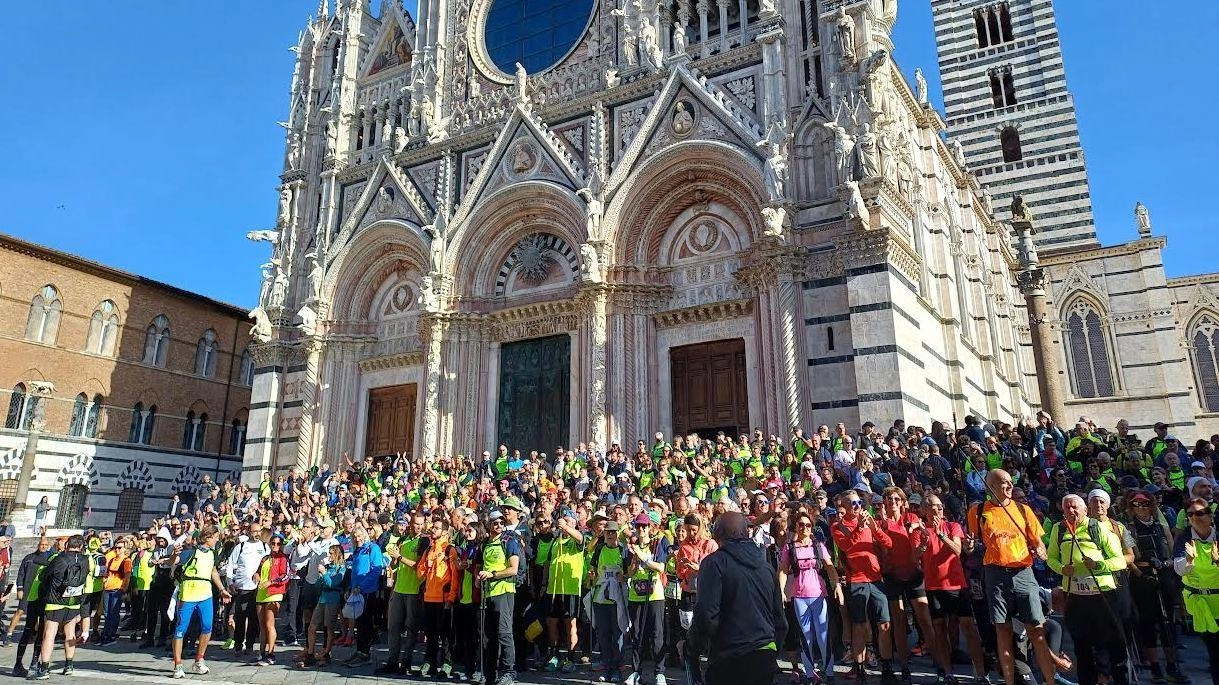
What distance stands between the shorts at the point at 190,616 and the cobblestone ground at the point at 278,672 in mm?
481

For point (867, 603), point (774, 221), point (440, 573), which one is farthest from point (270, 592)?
point (774, 221)

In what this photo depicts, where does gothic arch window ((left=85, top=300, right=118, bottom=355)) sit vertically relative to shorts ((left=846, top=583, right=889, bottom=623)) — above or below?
above

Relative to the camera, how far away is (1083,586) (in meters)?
6.29

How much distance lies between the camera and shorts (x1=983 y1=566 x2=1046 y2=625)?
6.32 metres

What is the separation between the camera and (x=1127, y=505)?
7.77 metres

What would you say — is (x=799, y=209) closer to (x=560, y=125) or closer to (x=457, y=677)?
(x=560, y=125)

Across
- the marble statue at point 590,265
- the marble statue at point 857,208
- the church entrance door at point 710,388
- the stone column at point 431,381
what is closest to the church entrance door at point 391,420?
the stone column at point 431,381

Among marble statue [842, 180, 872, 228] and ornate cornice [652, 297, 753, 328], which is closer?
marble statue [842, 180, 872, 228]

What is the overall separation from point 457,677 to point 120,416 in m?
25.5

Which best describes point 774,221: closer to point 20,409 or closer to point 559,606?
point 559,606

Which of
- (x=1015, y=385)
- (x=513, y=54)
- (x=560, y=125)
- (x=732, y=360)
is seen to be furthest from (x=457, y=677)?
(x=1015, y=385)

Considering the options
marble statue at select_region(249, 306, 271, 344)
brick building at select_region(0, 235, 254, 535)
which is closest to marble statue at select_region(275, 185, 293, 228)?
marble statue at select_region(249, 306, 271, 344)

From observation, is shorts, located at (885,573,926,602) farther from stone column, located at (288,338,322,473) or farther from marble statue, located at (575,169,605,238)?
stone column, located at (288,338,322,473)

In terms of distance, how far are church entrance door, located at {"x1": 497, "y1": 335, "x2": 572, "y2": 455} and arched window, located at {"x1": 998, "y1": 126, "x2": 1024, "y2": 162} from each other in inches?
985
